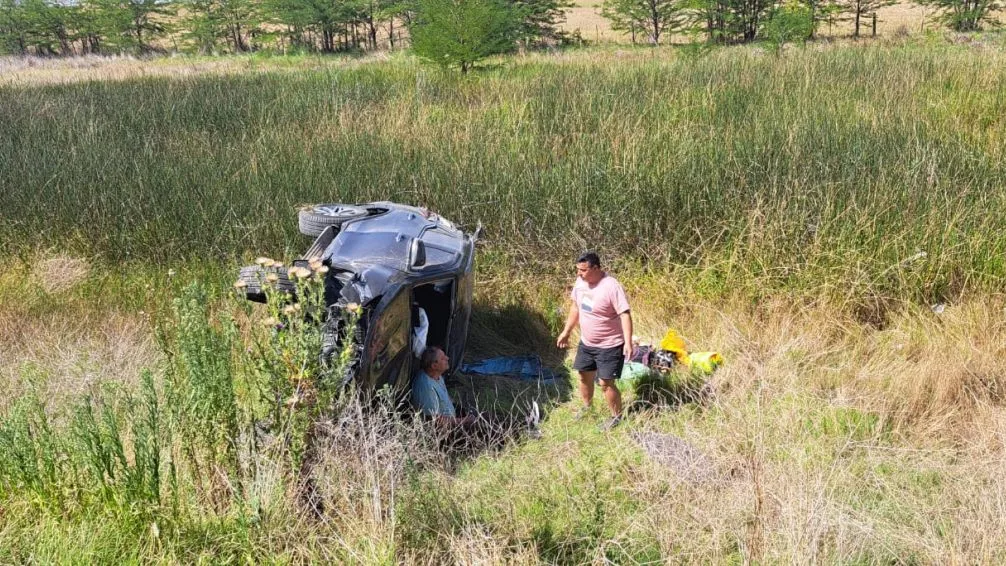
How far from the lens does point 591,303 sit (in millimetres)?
4855

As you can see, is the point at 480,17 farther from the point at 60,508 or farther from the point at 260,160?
the point at 60,508

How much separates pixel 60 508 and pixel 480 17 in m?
12.1

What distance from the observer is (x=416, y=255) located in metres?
4.64

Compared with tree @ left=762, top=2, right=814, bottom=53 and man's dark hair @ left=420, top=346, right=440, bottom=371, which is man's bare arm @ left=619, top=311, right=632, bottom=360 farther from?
tree @ left=762, top=2, right=814, bottom=53

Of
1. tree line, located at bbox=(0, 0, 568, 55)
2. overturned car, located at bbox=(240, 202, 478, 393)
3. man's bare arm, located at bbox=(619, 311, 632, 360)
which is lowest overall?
man's bare arm, located at bbox=(619, 311, 632, 360)

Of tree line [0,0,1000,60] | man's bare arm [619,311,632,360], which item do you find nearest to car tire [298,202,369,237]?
man's bare arm [619,311,632,360]

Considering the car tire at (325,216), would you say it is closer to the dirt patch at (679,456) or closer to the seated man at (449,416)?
the seated man at (449,416)

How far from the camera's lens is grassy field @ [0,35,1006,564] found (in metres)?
3.17

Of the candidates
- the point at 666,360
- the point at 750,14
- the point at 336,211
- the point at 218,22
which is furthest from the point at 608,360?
the point at 218,22

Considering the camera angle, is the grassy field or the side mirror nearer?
the grassy field

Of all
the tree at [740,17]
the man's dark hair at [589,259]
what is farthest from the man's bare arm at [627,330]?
the tree at [740,17]

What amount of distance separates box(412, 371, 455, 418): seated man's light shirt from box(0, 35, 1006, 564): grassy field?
1.48 feet

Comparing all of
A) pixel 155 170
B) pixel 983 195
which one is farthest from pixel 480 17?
pixel 983 195

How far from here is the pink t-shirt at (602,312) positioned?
478 centimetres
